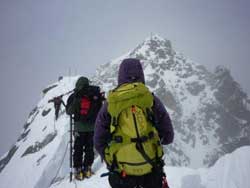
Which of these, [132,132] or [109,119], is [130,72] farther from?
[132,132]

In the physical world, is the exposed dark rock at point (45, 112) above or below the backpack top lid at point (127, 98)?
above

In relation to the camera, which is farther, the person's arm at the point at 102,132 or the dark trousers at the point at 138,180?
the person's arm at the point at 102,132

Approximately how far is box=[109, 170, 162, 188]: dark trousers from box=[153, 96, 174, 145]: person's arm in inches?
20.3

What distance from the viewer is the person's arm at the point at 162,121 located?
367 cm

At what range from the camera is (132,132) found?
3.38m

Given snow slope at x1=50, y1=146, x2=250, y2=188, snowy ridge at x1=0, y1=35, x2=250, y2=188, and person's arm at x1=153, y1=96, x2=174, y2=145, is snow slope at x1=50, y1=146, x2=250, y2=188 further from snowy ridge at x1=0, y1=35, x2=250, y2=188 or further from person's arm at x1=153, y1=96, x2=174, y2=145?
person's arm at x1=153, y1=96, x2=174, y2=145

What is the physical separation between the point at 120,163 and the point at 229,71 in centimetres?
15745

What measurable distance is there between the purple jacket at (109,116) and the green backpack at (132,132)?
21 cm

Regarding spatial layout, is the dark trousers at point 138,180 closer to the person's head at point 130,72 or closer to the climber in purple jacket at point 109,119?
the climber in purple jacket at point 109,119

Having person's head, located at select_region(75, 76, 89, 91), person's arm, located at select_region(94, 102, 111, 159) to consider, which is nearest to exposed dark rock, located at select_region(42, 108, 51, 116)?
person's head, located at select_region(75, 76, 89, 91)

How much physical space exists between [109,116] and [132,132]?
1.35 ft

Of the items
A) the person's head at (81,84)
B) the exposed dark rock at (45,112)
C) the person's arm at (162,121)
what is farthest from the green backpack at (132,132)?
the exposed dark rock at (45,112)

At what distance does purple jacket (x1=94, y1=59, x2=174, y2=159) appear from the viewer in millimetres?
3672

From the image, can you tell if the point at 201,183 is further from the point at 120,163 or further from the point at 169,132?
the point at 120,163
